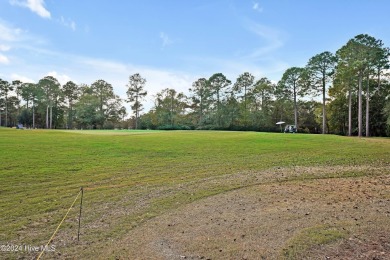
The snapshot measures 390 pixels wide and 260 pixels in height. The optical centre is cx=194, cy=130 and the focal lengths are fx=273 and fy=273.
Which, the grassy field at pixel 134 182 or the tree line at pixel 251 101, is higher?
the tree line at pixel 251 101

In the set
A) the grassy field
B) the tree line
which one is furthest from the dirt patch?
the tree line

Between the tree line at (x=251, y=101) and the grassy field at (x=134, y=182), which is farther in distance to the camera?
the tree line at (x=251, y=101)

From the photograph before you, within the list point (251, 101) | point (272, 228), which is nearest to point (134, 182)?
point (272, 228)

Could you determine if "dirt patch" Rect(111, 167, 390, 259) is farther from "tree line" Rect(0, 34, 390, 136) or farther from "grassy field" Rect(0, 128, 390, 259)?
"tree line" Rect(0, 34, 390, 136)

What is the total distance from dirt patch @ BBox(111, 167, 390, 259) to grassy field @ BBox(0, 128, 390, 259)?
0.19 feet

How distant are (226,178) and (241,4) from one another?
12920 mm

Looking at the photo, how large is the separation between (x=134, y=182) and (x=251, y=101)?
2057 inches

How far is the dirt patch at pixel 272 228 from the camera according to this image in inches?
176

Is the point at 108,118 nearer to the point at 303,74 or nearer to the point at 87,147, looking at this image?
the point at 303,74

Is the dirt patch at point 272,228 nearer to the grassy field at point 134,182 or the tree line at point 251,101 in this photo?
the grassy field at point 134,182

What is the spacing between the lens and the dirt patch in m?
4.47

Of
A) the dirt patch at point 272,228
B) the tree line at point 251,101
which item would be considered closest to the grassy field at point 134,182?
the dirt patch at point 272,228

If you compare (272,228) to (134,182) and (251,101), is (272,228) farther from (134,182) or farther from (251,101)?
(251,101)

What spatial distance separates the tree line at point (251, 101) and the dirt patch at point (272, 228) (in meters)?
32.0
